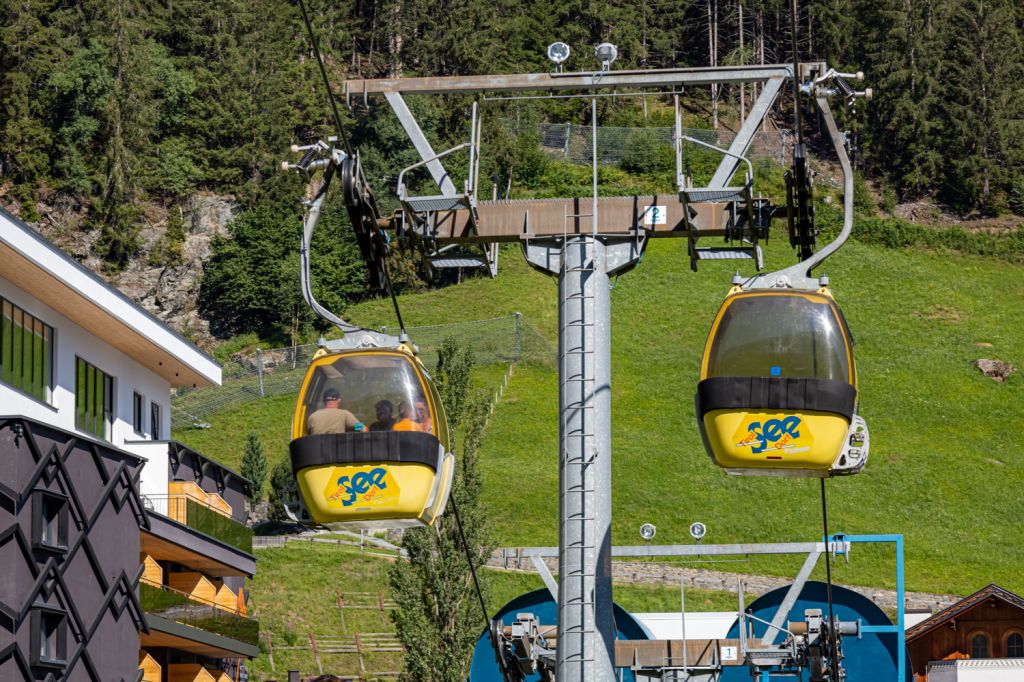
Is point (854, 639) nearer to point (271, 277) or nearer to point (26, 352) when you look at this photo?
point (26, 352)

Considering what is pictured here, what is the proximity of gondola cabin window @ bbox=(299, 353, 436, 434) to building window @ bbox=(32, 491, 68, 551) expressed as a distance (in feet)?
37.6

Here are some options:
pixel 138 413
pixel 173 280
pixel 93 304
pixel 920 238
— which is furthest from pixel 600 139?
Result: pixel 93 304

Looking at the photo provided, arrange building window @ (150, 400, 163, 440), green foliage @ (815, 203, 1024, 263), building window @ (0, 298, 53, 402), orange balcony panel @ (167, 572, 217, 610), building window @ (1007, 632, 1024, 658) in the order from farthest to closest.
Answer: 1. green foliage @ (815, 203, 1024, 263)
2. building window @ (1007, 632, 1024, 658)
3. building window @ (150, 400, 163, 440)
4. orange balcony panel @ (167, 572, 217, 610)
5. building window @ (0, 298, 53, 402)

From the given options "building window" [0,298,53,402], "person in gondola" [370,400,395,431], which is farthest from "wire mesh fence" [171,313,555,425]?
"person in gondola" [370,400,395,431]

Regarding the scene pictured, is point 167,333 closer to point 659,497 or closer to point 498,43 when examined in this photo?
point 659,497

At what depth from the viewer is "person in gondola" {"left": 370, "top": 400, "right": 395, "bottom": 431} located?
501 inches

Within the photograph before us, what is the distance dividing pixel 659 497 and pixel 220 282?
37.4 meters

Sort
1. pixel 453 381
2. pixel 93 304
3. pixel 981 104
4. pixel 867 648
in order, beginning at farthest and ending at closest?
pixel 981 104, pixel 453 381, pixel 93 304, pixel 867 648

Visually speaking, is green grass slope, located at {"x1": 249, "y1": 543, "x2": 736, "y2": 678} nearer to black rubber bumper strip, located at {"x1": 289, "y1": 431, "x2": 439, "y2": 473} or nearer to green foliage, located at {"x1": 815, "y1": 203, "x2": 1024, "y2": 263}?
black rubber bumper strip, located at {"x1": 289, "y1": 431, "x2": 439, "y2": 473}

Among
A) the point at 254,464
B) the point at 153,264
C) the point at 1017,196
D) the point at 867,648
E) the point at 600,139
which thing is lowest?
the point at 867,648

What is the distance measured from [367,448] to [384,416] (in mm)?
283

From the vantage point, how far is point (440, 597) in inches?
1304

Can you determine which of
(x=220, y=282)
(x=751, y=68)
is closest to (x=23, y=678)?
(x=751, y=68)

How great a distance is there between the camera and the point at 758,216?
12.5m
